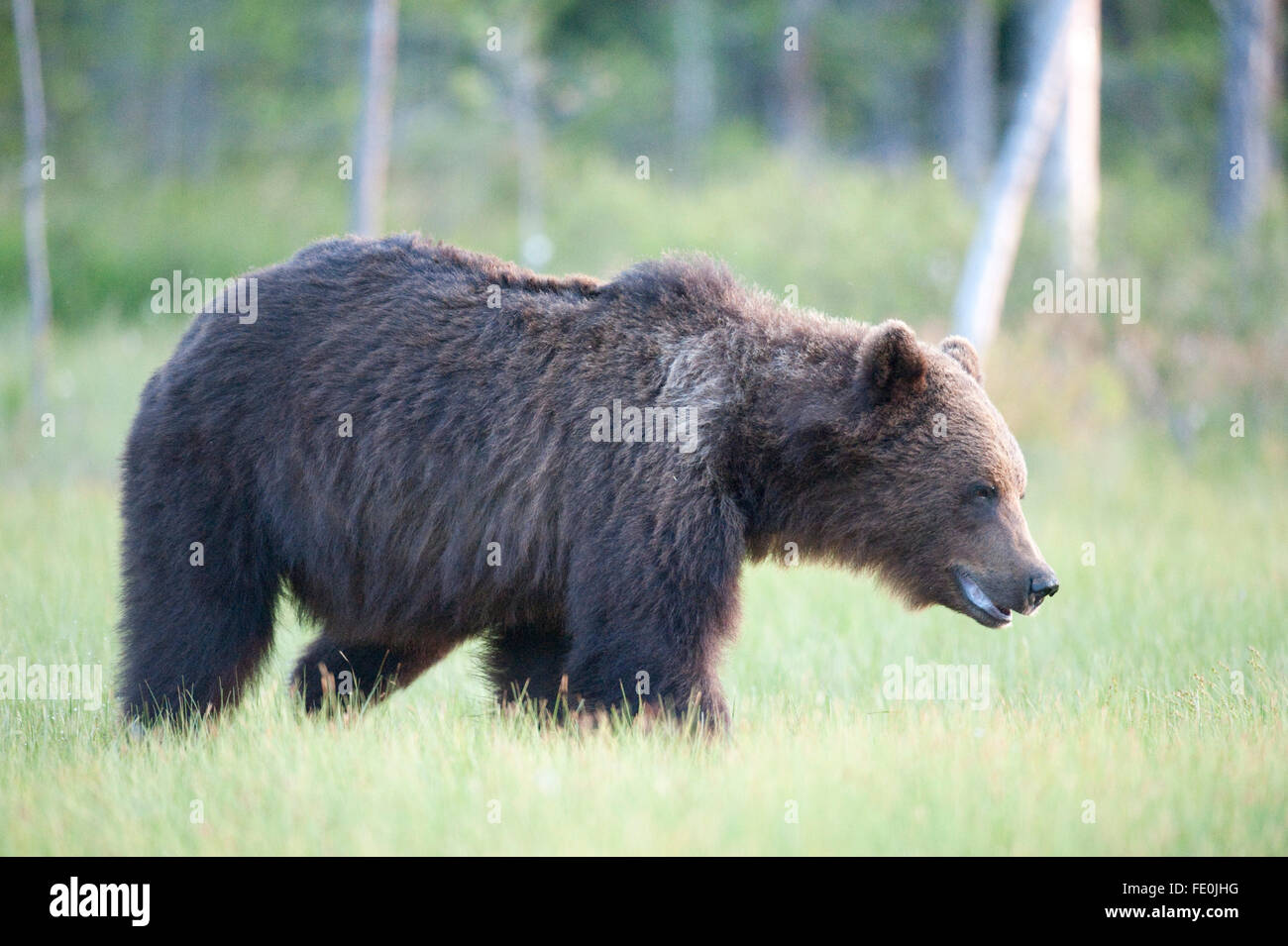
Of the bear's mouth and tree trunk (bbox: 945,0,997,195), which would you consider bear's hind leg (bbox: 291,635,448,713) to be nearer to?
the bear's mouth

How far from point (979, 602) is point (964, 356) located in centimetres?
126

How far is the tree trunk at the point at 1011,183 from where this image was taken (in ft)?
49.7

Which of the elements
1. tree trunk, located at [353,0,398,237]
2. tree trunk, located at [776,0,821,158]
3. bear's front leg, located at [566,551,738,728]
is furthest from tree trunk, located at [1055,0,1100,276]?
bear's front leg, located at [566,551,738,728]

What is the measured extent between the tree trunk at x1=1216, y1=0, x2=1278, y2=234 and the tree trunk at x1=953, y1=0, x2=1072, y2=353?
321cm

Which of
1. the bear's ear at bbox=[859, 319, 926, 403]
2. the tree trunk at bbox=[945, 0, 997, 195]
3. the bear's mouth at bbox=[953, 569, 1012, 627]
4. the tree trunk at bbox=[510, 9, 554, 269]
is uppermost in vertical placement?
the tree trunk at bbox=[945, 0, 997, 195]

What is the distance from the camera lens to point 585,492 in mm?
5590

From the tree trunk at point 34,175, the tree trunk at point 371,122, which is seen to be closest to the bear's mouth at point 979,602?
the tree trunk at point 371,122

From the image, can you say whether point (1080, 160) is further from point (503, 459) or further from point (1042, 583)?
point (503, 459)

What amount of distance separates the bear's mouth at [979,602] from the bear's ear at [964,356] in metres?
1.04

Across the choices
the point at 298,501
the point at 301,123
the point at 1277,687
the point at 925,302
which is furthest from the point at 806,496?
the point at 301,123

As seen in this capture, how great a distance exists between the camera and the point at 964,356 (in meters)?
6.43

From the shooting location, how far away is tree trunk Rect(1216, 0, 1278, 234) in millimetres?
17828

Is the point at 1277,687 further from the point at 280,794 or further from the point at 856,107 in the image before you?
the point at 856,107

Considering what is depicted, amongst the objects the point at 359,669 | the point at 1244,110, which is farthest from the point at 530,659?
the point at 1244,110
